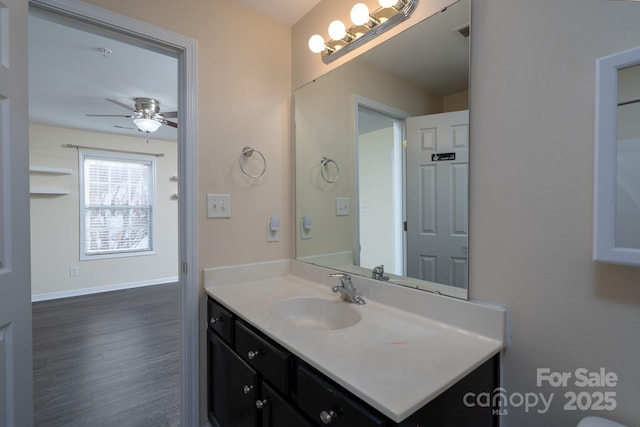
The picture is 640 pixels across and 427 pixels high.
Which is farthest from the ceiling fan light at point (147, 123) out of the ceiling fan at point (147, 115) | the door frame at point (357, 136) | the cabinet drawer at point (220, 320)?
the door frame at point (357, 136)

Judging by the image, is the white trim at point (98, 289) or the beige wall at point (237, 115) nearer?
the beige wall at point (237, 115)

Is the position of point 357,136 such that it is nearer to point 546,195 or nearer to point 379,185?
point 379,185

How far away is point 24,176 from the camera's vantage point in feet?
3.46

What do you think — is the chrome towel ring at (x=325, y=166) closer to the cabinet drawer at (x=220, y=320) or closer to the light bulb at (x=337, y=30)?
the light bulb at (x=337, y=30)

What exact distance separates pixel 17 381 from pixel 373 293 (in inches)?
55.7

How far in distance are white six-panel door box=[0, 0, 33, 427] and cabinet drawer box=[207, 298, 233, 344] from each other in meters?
0.68

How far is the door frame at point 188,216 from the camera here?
4.94 feet

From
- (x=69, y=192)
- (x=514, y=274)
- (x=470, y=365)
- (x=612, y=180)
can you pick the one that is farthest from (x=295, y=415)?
(x=69, y=192)

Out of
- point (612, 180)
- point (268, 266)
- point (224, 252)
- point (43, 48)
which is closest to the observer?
point (612, 180)

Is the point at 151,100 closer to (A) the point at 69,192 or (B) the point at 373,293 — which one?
(A) the point at 69,192

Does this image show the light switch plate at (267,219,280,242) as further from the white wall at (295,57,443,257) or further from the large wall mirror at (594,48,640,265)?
the large wall mirror at (594,48,640,265)

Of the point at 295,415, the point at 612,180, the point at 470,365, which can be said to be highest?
the point at 612,180

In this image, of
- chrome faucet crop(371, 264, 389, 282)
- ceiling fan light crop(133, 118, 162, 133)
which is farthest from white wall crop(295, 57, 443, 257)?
ceiling fan light crop(133, 118, 162, 133)

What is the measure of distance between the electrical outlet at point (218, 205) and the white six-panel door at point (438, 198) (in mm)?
992
